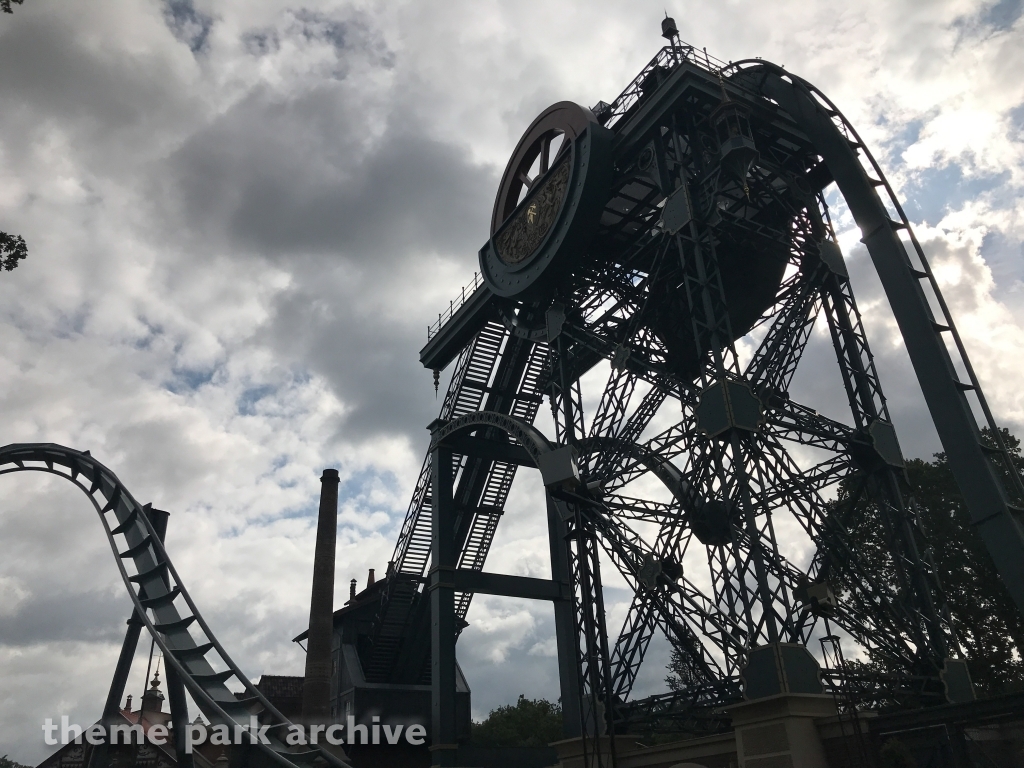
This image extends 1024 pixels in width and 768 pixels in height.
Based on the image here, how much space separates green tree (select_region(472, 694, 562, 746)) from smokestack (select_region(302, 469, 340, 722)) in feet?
51.1

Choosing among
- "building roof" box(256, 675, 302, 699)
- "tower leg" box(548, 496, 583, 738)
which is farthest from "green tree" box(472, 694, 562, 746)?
"tower leg" box(548, 496, 583, 738)

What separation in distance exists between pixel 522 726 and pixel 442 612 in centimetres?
2968

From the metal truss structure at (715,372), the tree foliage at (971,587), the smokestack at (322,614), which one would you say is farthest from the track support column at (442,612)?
the tree foliage at (971,587)

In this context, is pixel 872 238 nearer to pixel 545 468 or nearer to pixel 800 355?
pixel 800 355

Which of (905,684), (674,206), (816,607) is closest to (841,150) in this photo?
(674,206)

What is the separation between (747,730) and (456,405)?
15433 mm

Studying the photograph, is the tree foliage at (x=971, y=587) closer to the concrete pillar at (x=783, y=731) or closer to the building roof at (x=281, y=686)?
the concrete pillar at (x=783, y=731)

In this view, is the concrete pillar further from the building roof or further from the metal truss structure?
the building roof

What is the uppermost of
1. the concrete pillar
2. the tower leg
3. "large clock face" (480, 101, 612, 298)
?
"large clock face" (480, 101, 612, 298)

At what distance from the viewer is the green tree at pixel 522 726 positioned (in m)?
44.7

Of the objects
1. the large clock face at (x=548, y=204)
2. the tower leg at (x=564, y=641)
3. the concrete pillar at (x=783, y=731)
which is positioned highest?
the large clock face at (x=548, y=204)

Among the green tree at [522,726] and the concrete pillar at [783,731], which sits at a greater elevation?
the green tree at [522,726]

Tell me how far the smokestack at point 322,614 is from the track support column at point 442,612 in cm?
922

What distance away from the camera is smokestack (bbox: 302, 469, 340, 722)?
29.9 m
